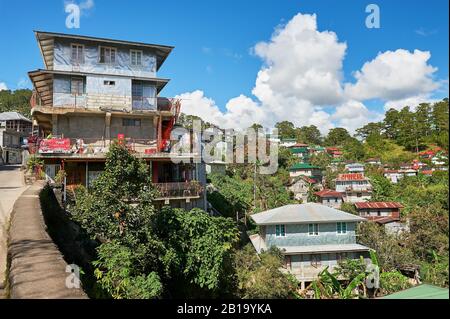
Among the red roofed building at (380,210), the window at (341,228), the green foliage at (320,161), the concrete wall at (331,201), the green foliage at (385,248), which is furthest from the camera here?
the green foliage at (320,161)

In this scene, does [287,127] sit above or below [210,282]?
above

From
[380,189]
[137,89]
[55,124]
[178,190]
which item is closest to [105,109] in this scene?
[137,89]

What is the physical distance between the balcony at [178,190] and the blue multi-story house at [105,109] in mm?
51

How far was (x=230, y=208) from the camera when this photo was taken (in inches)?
1220

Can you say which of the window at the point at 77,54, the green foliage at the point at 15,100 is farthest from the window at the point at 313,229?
the green foliage at the point at 15,100

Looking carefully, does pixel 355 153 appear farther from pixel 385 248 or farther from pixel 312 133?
pixel 385 248

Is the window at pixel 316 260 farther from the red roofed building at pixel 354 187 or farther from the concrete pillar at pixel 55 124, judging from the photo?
the red roofed building at pixel 354 187

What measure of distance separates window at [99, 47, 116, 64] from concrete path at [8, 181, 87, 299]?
12.7 m

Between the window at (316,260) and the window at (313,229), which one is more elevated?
the window at (313,229)

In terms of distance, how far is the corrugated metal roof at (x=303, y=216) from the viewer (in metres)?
22.1

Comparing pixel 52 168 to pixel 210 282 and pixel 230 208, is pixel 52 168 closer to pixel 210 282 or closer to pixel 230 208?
pixel 210 282

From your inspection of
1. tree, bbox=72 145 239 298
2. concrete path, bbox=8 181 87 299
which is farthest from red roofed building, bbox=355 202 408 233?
concrete path, bbox=8 181 87 299

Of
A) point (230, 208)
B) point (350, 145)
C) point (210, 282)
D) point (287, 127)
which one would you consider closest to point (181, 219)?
point (210, 282)

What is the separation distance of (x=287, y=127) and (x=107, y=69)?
3218 inches
